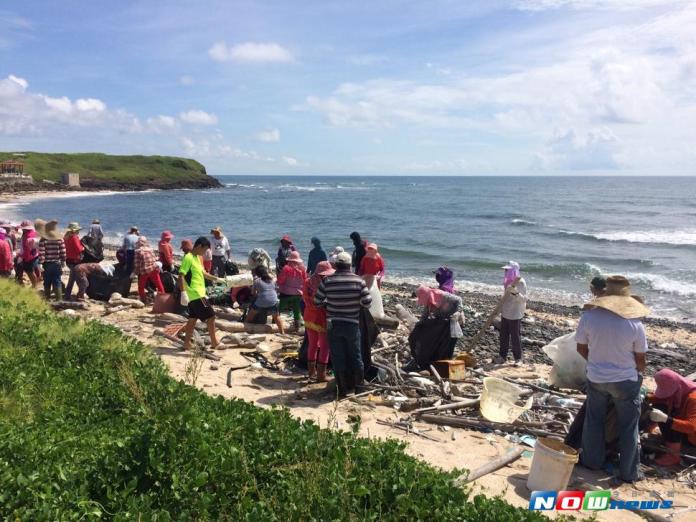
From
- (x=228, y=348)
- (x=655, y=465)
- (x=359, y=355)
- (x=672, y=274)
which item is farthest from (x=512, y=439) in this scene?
(x=672, y=274)

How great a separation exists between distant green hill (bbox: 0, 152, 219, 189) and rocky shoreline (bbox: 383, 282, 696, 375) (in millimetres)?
81966

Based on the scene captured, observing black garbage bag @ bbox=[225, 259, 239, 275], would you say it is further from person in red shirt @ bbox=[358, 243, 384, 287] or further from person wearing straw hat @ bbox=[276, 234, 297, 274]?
person in red shirt @ bbox=[358, 243, 384, 287]

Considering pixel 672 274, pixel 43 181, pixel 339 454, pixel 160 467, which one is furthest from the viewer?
pixel 43 181

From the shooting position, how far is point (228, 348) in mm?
9969

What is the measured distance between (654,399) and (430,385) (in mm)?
2910

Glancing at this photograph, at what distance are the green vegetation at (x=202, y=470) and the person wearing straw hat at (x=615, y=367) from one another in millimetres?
2323

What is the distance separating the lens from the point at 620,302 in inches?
216

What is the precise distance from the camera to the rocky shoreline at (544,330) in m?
11.6

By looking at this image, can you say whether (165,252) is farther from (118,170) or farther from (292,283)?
(118,170)

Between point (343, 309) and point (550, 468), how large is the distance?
315 cm

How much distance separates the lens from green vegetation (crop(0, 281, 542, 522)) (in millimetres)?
3590

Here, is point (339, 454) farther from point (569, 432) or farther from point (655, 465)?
point (655, 465)

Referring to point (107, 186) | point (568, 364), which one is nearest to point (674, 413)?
point (568, 364)

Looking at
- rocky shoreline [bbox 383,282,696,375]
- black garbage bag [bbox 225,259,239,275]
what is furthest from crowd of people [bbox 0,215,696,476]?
rocky shoreline [bbox 383,282,696,375]
